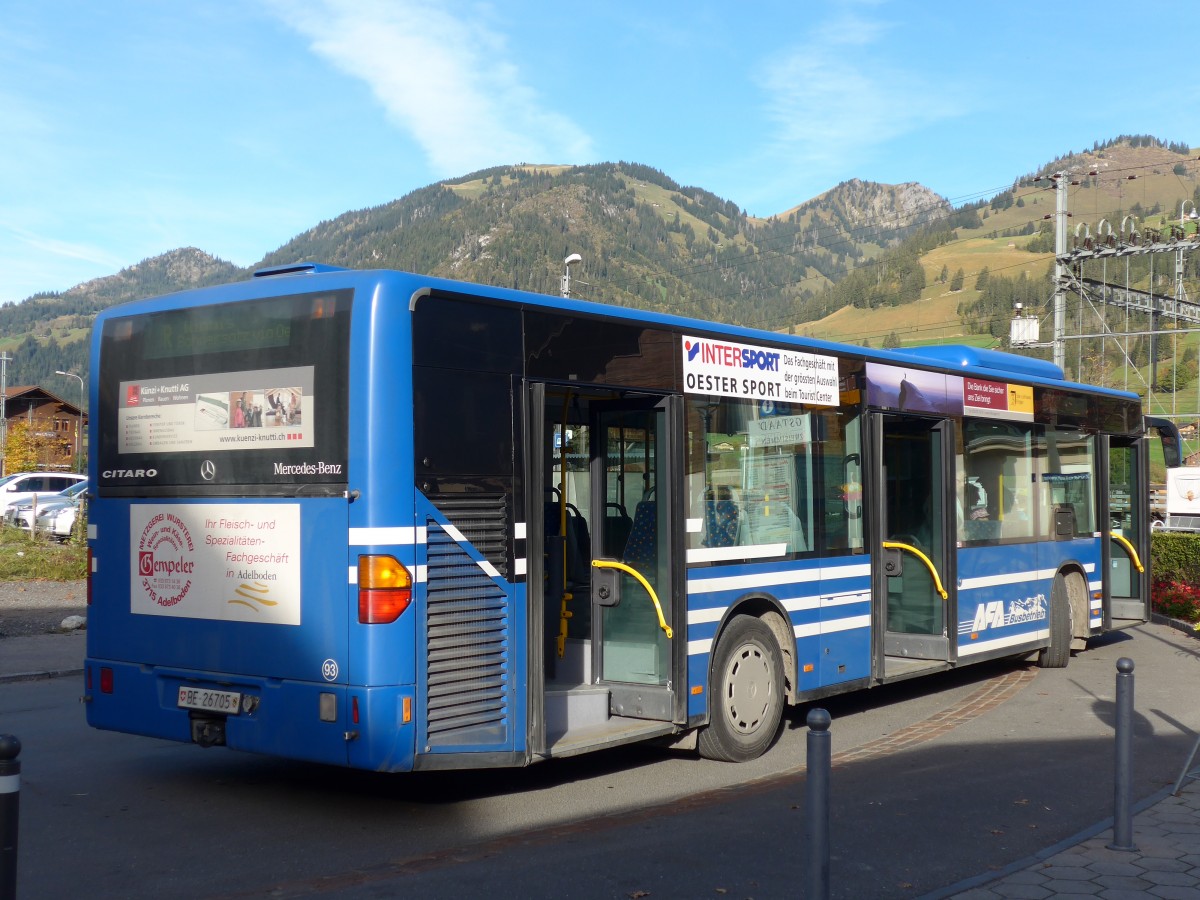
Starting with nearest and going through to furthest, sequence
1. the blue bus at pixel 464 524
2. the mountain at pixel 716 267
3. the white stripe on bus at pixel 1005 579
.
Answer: the blue bus at pixel 464 524 → the white stripe on bus at pixel 1005 579 → the mountain at pixel 716 267

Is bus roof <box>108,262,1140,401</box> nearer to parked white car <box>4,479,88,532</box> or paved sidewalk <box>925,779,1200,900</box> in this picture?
paved sidewalk <box>925,779,1200,900</box>

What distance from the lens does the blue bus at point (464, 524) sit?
6.41 m

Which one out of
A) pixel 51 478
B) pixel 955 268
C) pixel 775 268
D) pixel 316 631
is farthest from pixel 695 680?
pixel 775 268

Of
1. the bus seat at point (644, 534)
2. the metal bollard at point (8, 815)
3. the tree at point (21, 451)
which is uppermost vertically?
the tree at point (21, 451)

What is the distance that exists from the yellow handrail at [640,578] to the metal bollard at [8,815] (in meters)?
4.68

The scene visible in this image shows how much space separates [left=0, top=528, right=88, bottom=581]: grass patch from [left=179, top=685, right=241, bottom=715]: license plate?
15.5 metres

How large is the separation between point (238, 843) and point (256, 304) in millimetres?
2906

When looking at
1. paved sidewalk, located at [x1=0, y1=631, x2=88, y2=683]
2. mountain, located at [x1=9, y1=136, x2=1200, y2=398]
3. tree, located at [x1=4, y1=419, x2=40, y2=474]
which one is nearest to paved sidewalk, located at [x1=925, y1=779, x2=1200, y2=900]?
paved sidewalk, located at [x1=0, y1=631, x2=88, y2=683]

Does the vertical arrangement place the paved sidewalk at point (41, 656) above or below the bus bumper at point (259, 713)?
below

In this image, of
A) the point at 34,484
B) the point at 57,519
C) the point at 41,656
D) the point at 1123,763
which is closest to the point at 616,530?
the point at 1123,763

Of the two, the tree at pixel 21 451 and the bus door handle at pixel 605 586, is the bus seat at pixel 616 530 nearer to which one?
the bus door handle at pixel 605 586

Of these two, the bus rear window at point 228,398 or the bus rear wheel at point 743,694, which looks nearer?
the bus rear window at point 228,398

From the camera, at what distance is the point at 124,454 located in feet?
24.5

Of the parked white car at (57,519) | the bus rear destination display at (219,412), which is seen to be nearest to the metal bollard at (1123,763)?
the bus rear destination display at (219,412)
